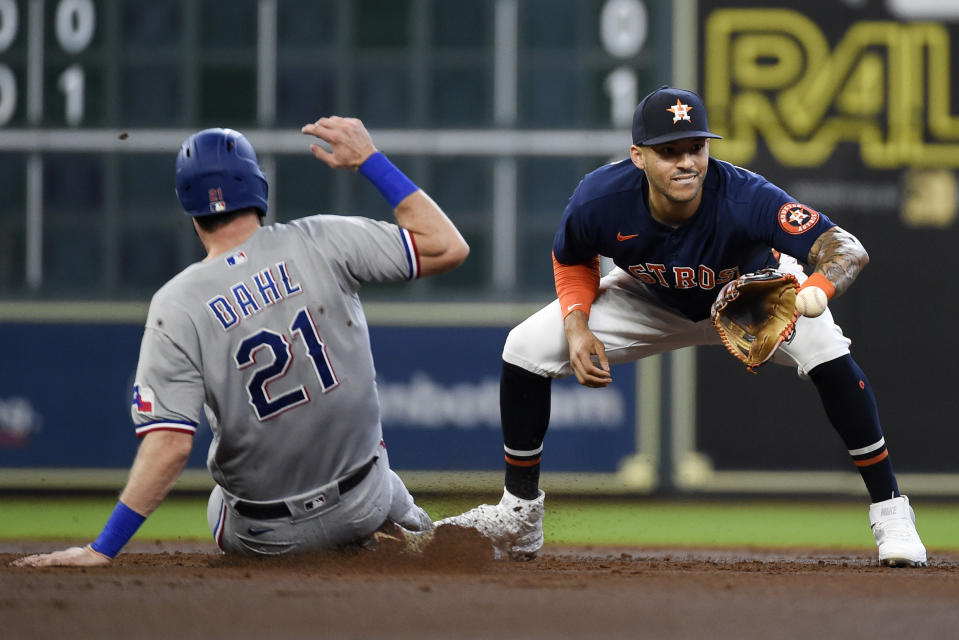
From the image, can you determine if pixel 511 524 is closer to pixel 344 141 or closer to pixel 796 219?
pixel 796 219

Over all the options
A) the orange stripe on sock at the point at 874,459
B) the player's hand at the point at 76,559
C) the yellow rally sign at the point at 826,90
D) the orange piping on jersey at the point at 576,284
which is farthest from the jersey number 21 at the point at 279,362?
the yellow rally sign at the point at 826,90

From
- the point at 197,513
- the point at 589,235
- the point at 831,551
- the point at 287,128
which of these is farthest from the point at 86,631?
the point at 287,128

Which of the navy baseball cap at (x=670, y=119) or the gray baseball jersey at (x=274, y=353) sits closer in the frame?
the gray baseball jersey at (x=274, y=353)

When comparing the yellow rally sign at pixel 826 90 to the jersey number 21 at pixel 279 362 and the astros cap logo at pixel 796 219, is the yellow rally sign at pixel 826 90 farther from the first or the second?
the jersey number 21 at pixel 279 362

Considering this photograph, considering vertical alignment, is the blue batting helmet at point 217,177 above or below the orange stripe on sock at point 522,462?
above

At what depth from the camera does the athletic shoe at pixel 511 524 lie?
12.7 feet

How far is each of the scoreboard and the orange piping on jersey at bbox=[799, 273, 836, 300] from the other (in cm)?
413

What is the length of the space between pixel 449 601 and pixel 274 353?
0.77m

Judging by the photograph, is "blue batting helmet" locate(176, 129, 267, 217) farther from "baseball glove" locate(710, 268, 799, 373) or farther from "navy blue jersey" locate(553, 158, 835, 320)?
"baseball glove" locate(710, 268, 799, 373)

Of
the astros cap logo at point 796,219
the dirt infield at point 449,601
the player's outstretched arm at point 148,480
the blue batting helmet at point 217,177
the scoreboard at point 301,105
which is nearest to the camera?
the dirt infield at point 449,601

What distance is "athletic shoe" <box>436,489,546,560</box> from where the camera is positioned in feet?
12.7

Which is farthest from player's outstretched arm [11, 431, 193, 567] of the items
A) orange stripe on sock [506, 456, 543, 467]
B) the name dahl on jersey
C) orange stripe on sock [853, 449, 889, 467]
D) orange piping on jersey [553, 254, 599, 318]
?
orange stripe on sock [853, 449, 889, 467]

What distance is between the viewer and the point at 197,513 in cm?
711

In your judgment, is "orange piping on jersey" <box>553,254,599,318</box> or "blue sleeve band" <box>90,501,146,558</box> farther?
"orange piping on jersey" <box>553,254,599,318</box>
